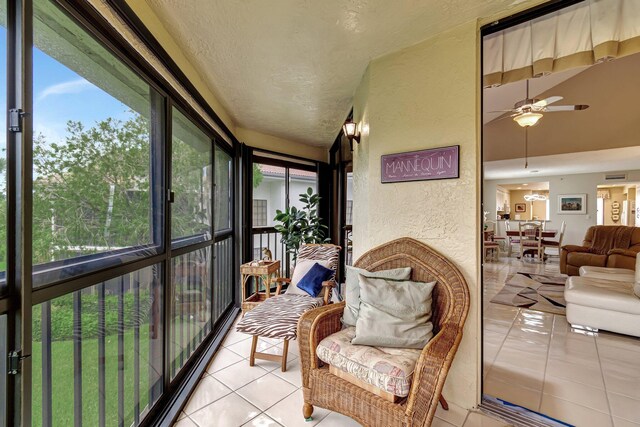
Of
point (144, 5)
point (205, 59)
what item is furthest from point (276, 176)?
point (144, 5)

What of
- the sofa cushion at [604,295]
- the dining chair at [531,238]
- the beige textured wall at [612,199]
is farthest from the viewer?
the beige textured wall at [612,199]

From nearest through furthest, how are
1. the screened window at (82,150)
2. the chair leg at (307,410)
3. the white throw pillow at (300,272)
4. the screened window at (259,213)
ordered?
the screened window at (82,150), the chair leg at (307,410), the white throw pillow at (300,272), the screened window at (259,213)

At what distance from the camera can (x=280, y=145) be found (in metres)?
4.28

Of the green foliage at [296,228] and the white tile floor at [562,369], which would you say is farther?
the green foliage at [296,228]

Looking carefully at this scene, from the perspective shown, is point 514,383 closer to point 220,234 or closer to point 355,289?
point 355,289

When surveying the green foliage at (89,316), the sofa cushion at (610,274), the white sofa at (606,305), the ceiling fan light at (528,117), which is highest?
the ceiling fan light at (528,117)

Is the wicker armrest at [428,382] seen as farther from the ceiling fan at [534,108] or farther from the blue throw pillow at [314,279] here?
the ceiling fan at [534,108]

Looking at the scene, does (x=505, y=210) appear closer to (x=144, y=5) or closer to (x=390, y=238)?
(x=390, y=238)

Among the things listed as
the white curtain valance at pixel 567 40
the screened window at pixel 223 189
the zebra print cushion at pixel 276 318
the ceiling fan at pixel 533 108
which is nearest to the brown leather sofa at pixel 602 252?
the ceiling fan at pixel 533 108

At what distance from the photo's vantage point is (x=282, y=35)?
6.09 ft

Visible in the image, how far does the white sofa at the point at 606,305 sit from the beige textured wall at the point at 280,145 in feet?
12.6

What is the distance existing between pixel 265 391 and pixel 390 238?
1.44m

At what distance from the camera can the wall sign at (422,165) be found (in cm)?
184

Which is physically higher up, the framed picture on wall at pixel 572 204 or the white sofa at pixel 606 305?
the framed picture on wall at pixel 572 204
